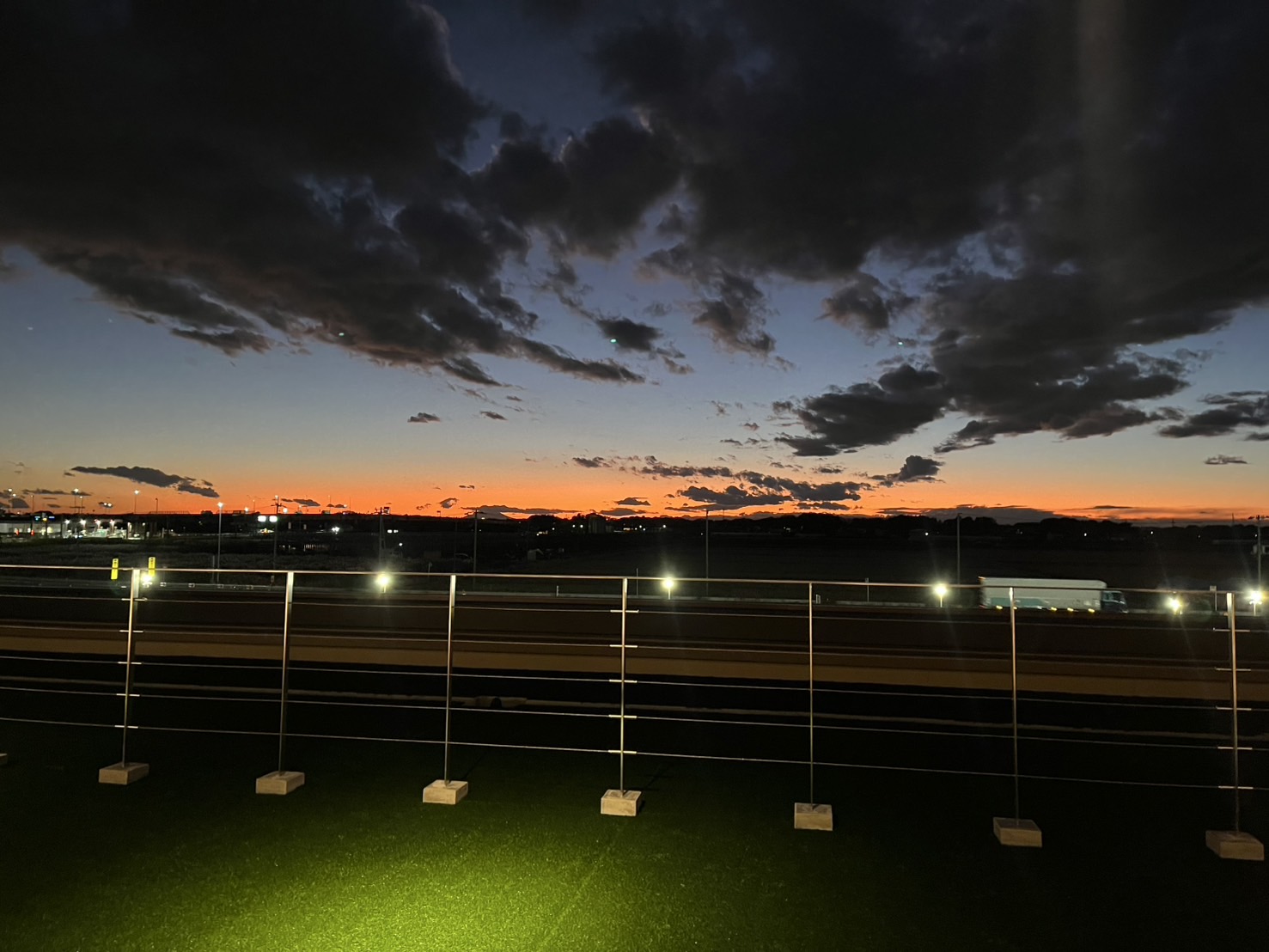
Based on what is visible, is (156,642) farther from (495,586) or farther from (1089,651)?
(495,586)

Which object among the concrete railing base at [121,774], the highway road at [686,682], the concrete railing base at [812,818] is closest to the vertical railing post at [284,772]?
the highway road at [686,682]

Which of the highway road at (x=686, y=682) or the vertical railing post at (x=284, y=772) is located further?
the highway road at (x=686, y=682)

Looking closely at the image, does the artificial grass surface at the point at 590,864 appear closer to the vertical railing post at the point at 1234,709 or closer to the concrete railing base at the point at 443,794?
the concrete railing base at the point at 443,794

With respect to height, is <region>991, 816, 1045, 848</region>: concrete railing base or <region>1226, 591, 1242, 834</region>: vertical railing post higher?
<region>1226, 591, 1242, 834</region>: vertical railing post

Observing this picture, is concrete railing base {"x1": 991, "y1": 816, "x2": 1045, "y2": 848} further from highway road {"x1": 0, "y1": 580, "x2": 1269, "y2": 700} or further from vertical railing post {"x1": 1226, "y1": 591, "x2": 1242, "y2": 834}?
highway road {"x1": 0, "y1": 580, "x2": 1269, "y2": 700}

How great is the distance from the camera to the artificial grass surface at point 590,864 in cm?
290

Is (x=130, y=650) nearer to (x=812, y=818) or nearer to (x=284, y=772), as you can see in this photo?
(x=284, y=772)

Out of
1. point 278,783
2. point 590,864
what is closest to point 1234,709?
point 590,864

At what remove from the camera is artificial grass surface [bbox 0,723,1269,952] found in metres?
2.90

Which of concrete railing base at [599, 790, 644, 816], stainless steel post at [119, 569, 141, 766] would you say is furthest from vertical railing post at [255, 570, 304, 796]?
concrete railing base at [599, 790, 644, 816]

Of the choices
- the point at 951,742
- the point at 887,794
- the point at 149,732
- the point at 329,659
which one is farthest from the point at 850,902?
the point at 329,659

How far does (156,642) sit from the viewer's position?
827 centimetres

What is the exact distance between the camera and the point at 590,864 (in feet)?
11.5

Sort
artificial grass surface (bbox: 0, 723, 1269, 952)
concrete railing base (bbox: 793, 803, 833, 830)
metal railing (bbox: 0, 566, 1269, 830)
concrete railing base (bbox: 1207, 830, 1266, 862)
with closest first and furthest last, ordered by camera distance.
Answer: artificial grass surface (bbox: 0, 723, 1269, 952) < concrete railing base (bbox: 1207, 830, 1266, 862) < concrete railing base (bbox: 793, 803, 833, 830) < metal railing (bbox: 0, 566, 1269, 830)
